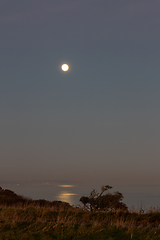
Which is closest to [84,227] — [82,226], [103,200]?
[82,226]

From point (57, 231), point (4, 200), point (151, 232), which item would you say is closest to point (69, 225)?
point (57, 231)

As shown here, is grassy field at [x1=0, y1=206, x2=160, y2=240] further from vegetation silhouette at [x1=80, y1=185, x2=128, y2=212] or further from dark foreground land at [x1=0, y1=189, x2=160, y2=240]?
vegetation silhouette at [x1=80, y1=185, x2=128, y2=212]

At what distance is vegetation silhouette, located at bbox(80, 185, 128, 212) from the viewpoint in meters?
52.8

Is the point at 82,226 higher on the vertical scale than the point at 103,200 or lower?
lower

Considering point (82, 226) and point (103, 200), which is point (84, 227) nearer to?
point (82, 226)

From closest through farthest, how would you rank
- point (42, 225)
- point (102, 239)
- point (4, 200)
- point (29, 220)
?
point (102, 239), point (42, 225), point (29, 220), point (4, 200)

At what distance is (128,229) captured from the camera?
17094 millimetres

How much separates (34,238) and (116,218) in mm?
7074

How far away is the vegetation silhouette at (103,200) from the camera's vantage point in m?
52.8

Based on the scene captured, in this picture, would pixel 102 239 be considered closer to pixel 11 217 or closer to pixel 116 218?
pixel 116 218

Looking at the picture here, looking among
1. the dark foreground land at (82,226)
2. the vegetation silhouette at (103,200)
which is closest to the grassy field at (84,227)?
the dark foreground land at (82,226)

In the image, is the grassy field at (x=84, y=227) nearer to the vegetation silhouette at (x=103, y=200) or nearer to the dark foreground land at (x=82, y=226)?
the dark foreground land at (x=82, y=226)

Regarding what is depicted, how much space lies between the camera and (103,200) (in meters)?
54.6

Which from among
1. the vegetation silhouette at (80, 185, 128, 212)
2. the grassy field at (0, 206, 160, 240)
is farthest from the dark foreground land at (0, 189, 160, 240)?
the vegetation silhouette at (80, 185, 128, 212)
